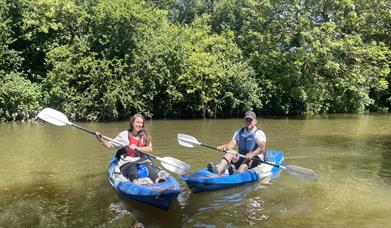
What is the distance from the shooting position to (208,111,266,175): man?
27.6 ft

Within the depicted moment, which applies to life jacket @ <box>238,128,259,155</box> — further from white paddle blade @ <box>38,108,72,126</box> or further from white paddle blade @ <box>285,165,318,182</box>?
white paddle blade @ <box>38,108,72,126</box>

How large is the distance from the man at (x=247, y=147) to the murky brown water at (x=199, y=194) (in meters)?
0.52

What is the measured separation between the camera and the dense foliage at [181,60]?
20.0 meters

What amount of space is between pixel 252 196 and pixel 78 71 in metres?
14.4

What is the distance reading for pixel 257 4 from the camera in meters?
25.2

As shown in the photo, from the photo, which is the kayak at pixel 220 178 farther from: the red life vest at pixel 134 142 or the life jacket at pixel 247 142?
the red life vest at pixel 134 142

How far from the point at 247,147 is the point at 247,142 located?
107 millimetres

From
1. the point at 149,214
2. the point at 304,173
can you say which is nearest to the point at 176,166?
the point at 149,214

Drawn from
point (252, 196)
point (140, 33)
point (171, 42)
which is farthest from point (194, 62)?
point (252, 196)

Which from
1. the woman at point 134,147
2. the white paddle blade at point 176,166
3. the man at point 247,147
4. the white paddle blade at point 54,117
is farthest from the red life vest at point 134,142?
the white paddle blade at point 54,117

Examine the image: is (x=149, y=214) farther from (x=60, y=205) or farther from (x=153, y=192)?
(x=60, y=205)

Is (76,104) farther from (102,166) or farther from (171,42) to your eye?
(102,166)

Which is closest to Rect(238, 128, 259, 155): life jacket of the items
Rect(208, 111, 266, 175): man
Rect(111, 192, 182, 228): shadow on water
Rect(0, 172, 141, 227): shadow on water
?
Rect(208, 111, 266, 175): man

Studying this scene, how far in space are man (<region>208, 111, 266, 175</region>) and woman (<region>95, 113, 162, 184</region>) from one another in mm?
1473
